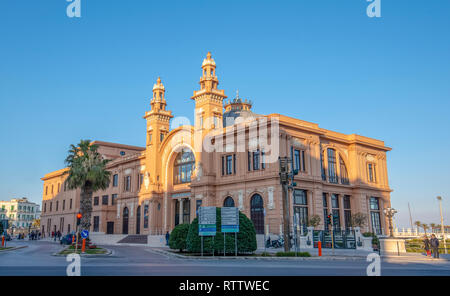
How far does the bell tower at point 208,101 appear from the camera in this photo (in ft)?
151

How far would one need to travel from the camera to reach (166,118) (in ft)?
183

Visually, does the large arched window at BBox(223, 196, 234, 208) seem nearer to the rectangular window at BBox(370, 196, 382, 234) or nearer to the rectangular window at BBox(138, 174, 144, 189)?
the rectangular window at BBox(370, 196, 382, 234)

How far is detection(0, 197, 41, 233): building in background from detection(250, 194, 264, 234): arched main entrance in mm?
115851

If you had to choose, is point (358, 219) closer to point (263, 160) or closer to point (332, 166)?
point (332, 166)

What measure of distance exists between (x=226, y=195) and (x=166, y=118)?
18.3 meters

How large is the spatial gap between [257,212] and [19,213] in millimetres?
123132

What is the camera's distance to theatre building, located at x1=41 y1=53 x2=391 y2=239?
1549 inches

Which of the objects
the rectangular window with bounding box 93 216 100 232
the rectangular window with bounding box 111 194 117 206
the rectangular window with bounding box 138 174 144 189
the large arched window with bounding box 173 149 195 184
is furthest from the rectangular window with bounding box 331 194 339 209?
the rectangular window with bounding box 93 216 100 232

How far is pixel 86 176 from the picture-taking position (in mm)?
35938

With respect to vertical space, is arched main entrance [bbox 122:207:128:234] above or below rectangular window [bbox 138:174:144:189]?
below

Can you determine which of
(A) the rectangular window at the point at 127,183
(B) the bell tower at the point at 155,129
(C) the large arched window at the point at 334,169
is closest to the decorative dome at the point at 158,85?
(B) the bell tower at the point at 155,129
